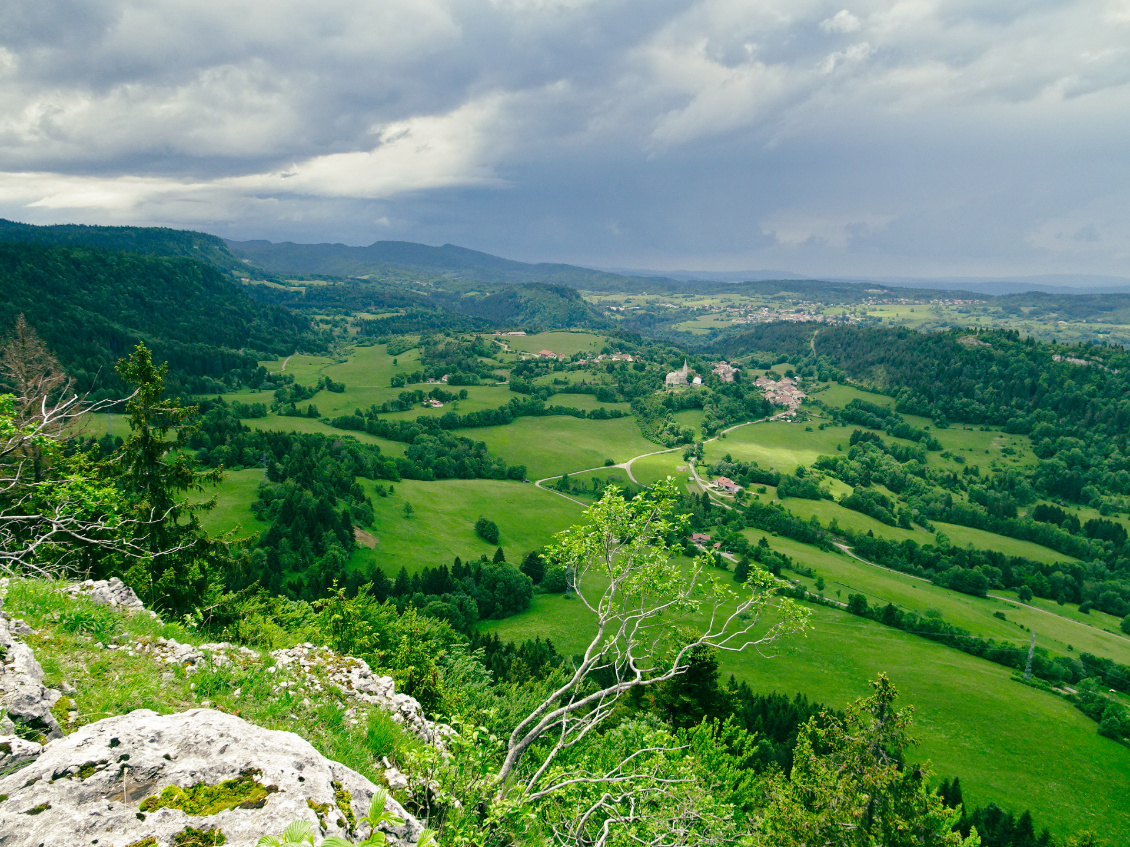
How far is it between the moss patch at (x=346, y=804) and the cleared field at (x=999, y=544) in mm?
161071

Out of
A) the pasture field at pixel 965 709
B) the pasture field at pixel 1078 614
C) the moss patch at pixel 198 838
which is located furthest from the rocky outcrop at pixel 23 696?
the pasture field at pixel 1078 614

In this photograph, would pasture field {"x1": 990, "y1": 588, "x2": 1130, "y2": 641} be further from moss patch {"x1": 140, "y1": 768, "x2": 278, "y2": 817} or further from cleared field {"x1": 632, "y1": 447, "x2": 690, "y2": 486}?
moss patch {"x1": 140, "y1": 768, "x2": 278, "y2": 817}

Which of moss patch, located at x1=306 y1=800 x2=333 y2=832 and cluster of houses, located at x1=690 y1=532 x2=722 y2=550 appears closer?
moss patch, located at x1=306 y1=800 x2=333 y2=832

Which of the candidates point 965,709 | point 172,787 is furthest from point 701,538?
point 172,787

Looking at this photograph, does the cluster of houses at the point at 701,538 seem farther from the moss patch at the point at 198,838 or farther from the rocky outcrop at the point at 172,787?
the moss patch at the point at 198,838

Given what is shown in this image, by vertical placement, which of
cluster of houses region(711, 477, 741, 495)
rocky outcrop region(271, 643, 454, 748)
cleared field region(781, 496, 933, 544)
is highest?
rocky outcrop region(271, 643, 454, 748)

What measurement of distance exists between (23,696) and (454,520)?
350 ft

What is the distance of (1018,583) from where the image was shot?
118 meters

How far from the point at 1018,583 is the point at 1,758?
16142 centimetres

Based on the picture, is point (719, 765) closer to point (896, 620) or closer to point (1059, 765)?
point (1059, 765)

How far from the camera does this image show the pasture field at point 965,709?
5509 cm

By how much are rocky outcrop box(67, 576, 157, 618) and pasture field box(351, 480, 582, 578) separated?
2843 inches

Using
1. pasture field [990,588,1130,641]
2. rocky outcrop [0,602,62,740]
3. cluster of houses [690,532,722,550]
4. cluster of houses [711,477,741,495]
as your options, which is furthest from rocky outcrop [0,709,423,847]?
pasture field [990,588,1130,641]

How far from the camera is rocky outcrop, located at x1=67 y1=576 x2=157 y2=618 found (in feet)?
45.4
